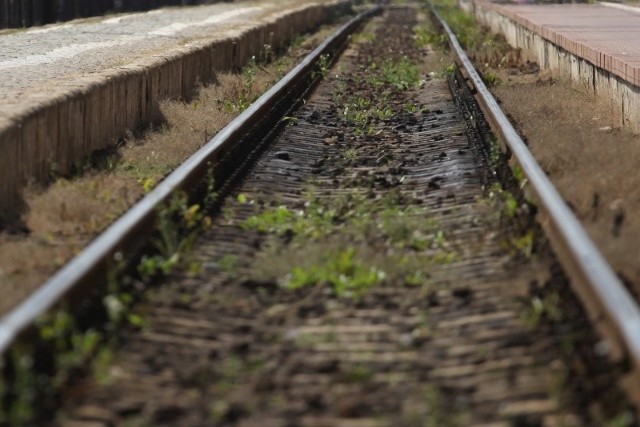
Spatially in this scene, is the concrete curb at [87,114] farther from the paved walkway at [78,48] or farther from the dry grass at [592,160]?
the dry grass at [592,160]

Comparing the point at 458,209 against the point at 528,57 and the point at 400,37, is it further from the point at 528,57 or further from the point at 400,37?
the point at 400,37

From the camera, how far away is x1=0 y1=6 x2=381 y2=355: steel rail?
4668 mm

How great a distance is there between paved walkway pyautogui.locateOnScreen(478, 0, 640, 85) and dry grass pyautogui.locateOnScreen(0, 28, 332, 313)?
134 inches

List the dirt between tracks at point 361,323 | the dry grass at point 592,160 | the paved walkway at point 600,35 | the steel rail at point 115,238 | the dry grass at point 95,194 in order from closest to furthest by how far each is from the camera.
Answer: the dirt between tracks at point 361,323, the steel rail at point 115,238, the dry grass at point 95,194, the dry grass at point 592,160, the paved walkway at point 600,35

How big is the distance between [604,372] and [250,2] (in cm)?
3900

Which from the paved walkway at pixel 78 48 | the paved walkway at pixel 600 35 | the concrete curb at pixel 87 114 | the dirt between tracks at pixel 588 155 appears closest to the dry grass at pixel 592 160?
the dirt between tracks at pixel 588 155

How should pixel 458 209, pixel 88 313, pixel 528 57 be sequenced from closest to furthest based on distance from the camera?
pixel 88 313 < pixel 458 209 < pixel 528 57

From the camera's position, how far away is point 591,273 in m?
5.14

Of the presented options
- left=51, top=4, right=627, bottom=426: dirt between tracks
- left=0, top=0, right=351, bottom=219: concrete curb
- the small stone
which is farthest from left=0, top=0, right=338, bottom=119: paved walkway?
left=51, top=4, right=627, bottom=426: dirt between tracks

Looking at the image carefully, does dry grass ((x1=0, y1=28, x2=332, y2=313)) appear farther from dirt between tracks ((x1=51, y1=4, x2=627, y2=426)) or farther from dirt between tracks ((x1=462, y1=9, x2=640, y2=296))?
A: dirt between tracks ((x1=462, y1=9, x2=640, y2=296))

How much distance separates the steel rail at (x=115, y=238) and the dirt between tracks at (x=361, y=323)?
284 millimetres

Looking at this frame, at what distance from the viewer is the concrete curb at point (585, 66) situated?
10867 millimetres

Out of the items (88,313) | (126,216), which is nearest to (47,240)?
(126,216)

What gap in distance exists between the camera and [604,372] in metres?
4.44
